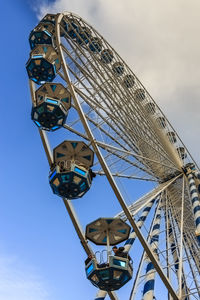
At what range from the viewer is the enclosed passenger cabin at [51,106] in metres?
11.4

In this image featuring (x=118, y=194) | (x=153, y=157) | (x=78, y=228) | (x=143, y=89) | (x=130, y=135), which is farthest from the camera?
(x=143, y=89)

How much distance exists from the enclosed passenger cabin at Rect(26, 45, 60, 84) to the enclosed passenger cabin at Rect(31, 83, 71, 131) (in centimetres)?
110

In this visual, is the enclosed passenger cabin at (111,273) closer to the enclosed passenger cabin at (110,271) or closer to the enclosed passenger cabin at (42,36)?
the enclosed passenger cabin at (110,271)

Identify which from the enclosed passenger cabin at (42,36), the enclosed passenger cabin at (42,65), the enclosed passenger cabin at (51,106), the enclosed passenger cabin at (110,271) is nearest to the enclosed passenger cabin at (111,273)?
the enclosed passenger cabin at (110,271)

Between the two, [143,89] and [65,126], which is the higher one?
[143,89]

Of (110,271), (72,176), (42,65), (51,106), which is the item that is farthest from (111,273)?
(42,65)

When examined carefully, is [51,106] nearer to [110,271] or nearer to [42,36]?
[42,36]

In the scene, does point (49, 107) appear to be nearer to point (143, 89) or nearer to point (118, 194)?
point (118, 194)

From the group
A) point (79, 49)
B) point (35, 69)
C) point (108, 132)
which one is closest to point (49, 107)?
point (35, 69)

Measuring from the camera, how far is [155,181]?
15.6 metres

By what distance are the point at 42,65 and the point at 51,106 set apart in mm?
2293

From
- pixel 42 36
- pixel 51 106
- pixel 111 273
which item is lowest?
pixel 111 273

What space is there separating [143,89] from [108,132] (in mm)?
5779

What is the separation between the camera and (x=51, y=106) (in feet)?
37.5
